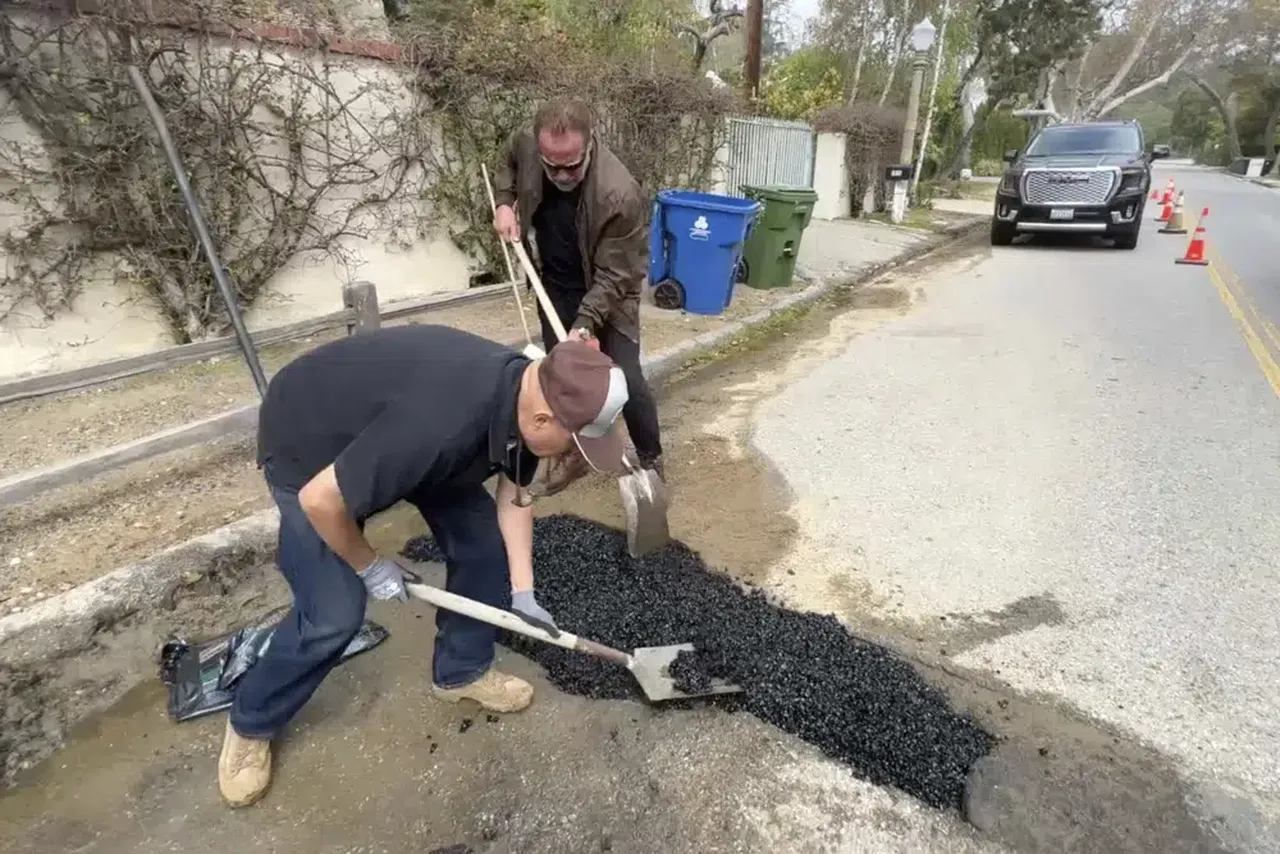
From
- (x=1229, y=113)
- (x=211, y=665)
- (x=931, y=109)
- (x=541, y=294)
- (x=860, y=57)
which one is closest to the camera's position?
(x=211, y=665)

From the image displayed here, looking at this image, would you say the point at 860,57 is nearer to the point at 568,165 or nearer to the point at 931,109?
the point at 931,109

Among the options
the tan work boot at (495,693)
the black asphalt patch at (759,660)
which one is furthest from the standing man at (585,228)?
the tan work boot at (495,693)

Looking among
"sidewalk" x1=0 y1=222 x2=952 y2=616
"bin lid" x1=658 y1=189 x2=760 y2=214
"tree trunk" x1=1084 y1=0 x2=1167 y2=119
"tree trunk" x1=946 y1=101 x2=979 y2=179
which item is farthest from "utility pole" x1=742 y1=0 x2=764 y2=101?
"tree trunk" x1=1084 y1=0 x2=1167 y2=119

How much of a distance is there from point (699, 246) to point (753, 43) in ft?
24.2

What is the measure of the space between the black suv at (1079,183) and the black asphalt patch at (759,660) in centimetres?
1088

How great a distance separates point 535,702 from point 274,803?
79 centimetres

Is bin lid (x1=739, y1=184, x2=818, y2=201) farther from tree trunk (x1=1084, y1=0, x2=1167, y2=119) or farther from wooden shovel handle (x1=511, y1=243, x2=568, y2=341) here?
tree trunk (x1=1084, y1=0, x2=1167, y2=119)

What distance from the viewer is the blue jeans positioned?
6.64 ft

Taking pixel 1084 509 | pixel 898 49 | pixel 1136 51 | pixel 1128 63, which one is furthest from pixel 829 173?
pixel 1128 63

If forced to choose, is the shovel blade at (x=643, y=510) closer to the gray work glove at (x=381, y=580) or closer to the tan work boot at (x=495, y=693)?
the tan work boot at (x=495, y=693)

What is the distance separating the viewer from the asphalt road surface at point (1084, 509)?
99.5 inches

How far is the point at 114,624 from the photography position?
274 cm

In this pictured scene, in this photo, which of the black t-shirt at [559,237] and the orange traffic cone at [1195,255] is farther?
the orange traffic cone at [1195,255]

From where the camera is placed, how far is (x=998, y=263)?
11.1 metres
